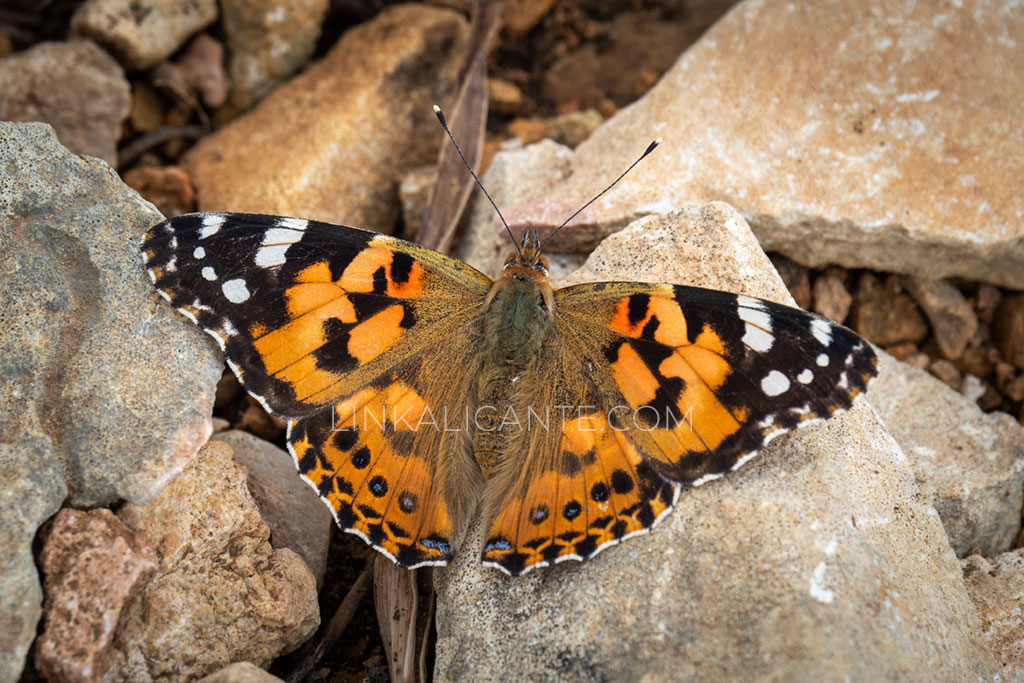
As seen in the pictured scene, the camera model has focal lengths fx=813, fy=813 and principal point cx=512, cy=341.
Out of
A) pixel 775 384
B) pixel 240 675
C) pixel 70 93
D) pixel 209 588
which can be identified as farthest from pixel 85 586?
pixel 70 93

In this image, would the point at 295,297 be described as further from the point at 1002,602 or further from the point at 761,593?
the point at 1002,602

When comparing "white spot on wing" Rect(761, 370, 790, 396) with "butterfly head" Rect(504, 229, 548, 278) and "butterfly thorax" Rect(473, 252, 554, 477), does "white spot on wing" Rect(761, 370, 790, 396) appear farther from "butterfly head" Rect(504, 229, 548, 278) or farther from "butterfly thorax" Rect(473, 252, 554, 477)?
"butterfly head" Rect(504, 229, 548, 278)

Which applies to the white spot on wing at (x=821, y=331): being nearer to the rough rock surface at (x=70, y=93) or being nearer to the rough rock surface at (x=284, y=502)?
the rough rock surface at (x=284, y=502)

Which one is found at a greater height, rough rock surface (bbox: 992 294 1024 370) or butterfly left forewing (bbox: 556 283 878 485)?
butterfly left forewing (bbox: 556 283 878 485)

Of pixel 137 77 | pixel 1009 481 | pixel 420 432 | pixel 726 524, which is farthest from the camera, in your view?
pixel 137 77

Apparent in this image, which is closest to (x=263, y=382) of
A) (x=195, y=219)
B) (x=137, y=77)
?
(x=195, y=219)

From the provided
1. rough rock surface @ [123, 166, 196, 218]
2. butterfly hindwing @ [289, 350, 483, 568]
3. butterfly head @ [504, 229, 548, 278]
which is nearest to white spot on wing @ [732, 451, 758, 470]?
butterfly hindwing @ [289, 350, 483, 568]

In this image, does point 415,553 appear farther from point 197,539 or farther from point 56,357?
point 56,357
